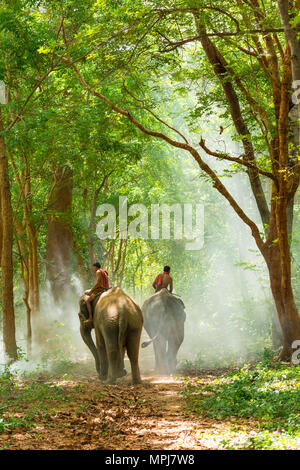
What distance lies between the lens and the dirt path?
6.35m

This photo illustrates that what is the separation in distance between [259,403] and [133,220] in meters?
18.0

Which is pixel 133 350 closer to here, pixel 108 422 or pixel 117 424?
pixel 108 422

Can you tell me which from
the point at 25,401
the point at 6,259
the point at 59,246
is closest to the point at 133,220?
the point at 59,246

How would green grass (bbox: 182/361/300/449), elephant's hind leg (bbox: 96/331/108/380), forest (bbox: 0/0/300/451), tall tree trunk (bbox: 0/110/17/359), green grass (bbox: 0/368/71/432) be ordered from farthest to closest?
tall tree trunk (bbox: 0/110/17/359)
elephant's hind leg (bbox: 96/331/108/380)
forest (bbox: 0/0/300/451)
green grass (bbox: 0/368/71/432)
green grass (bbox: 182/361/300/449)

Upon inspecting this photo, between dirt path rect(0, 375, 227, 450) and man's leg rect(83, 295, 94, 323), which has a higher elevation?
man's leg rect(83, 295, 94, 323)

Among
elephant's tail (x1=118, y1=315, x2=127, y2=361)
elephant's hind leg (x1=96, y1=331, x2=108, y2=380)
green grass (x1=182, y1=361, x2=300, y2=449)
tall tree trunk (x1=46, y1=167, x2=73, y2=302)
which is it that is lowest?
elephant's hind leg (x1=96, y1=331, x2=108, y2=380)

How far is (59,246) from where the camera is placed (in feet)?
65.1

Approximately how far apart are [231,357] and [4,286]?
6.53 metres

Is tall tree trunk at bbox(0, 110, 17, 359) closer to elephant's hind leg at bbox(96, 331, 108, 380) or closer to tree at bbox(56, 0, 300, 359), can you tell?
elephant's hind leg at bbox(96, 331, 108, 380)

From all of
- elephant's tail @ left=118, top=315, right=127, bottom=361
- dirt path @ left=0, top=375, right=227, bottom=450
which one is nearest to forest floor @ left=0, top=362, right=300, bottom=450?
dirt path @ left=0, top=375, right=227, bottom=450

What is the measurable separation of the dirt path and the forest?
3cm

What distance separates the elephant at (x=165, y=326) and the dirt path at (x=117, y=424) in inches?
136

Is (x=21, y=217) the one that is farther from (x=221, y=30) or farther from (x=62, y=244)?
(x=221, y=30)

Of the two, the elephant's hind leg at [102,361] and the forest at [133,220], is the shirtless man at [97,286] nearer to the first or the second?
the forest at [133,220]
